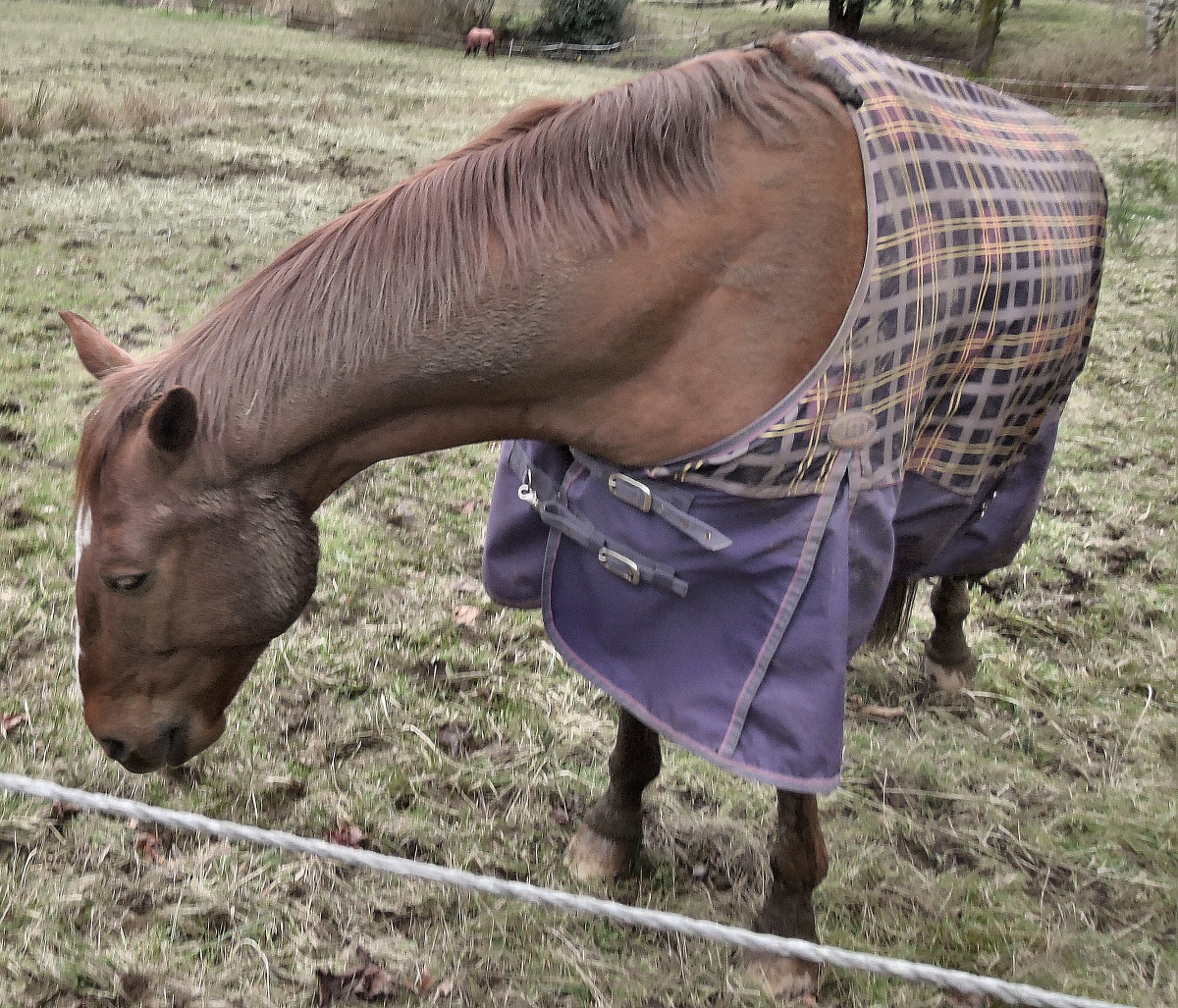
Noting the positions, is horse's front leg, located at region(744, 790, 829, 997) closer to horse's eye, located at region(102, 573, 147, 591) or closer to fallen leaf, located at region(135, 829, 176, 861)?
horse's eye, located at region(102, 573, 147, 591)

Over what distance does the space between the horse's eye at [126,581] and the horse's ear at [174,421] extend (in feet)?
0.77

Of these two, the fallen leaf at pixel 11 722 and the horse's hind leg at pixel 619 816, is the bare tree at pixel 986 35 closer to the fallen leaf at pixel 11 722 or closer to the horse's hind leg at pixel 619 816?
the horse's hind leg at pixel 619 816

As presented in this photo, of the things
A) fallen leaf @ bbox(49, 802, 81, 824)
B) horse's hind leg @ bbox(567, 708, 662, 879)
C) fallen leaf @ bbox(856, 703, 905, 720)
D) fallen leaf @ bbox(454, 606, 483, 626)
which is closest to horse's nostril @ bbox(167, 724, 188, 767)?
fallen leaf @ bbox(49, 802, 81, 824)

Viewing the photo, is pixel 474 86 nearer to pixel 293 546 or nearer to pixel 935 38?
pixel 935 38

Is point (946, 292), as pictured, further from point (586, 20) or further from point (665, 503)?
point (586, 20)

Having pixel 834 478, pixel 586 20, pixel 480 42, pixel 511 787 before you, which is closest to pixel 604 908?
pixel 834 478

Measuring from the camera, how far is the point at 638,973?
198 centimetres

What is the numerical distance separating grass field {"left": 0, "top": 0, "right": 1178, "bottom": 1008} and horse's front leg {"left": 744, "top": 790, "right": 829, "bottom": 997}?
0.25 feet

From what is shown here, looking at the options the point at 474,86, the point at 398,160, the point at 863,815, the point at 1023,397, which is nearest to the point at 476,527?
the point at 863,815

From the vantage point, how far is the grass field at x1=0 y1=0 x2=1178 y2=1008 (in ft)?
6.52

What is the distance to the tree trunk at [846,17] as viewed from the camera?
6742 millimetres

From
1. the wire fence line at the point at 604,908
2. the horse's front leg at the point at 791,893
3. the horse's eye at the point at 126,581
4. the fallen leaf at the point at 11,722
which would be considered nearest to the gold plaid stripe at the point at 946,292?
the wire fence line at the point at 604,908

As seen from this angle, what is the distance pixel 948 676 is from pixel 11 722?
2.97 meters

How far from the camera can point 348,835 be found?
229 cm
